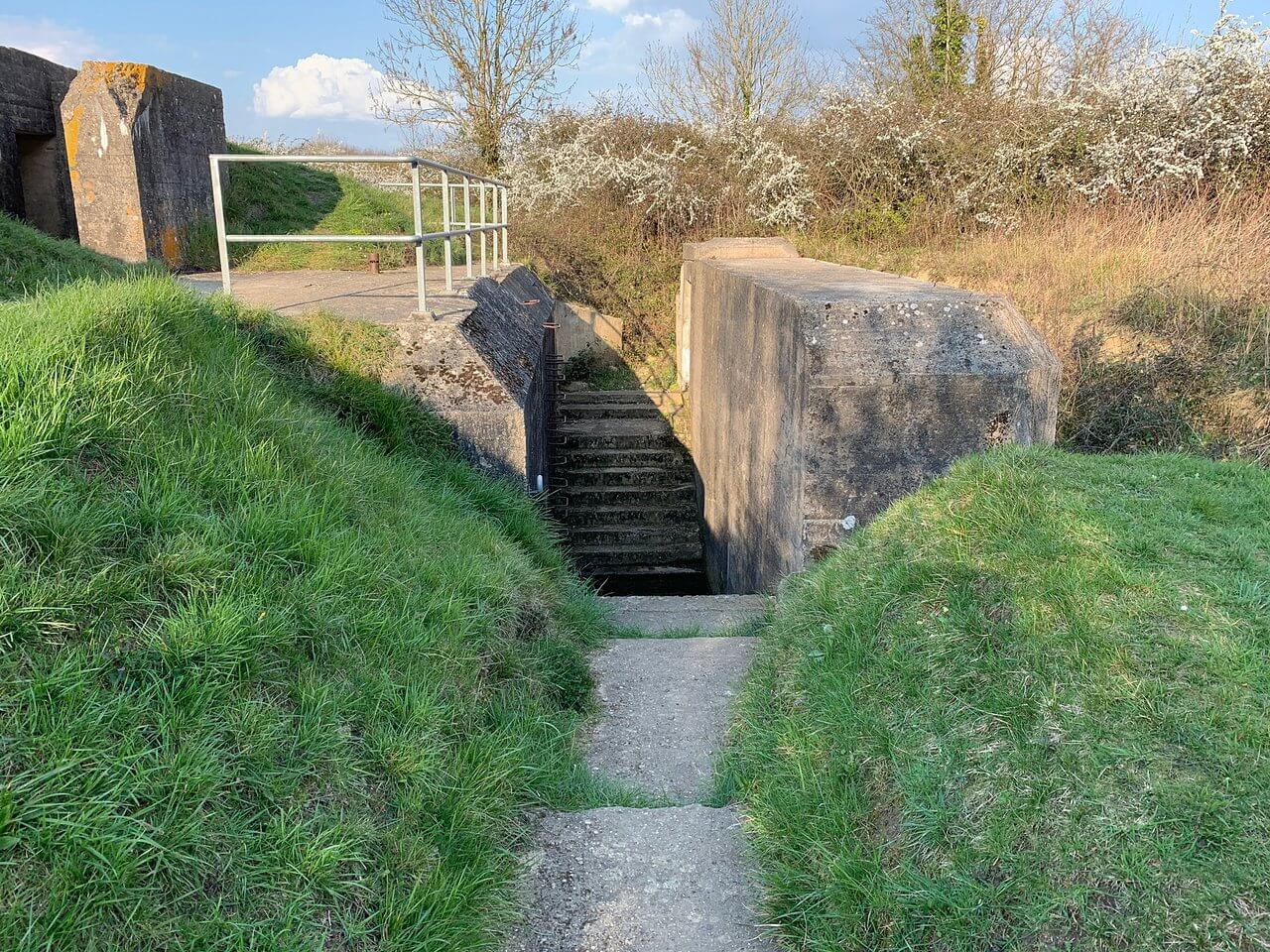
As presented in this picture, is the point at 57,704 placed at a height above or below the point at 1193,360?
below

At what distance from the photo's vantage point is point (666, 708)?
12.9 ft

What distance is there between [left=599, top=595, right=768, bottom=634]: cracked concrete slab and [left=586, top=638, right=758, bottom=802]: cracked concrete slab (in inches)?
22.8

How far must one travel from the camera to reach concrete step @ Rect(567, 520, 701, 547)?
11.0 meters

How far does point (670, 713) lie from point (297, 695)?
5.96ft

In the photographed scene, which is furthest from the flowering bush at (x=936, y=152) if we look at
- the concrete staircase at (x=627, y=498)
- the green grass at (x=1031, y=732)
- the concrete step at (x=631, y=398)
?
the green grass at (x=1031, y=732)

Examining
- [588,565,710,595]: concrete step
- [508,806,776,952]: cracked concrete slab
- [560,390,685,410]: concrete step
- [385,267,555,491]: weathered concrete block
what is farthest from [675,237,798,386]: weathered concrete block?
[508,806,776,952]: cracked concrete slab

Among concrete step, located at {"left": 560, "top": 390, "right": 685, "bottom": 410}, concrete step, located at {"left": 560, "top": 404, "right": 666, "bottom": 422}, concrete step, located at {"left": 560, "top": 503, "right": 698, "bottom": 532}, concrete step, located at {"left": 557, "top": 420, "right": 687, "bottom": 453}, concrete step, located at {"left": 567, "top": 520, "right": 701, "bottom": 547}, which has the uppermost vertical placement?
concrete step, located at {"left": 560, "top": 390, "right": 685, "bottom": 410}

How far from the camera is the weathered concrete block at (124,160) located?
9.99 m

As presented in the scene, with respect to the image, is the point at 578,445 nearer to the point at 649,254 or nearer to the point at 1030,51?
→ the point at 649,254

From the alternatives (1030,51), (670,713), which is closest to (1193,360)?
(670,713)

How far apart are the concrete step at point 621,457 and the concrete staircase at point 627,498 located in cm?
1

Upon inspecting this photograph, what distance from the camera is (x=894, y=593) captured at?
3371 millimetres

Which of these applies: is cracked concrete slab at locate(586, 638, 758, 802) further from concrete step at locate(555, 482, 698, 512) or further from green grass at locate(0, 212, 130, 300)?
concrete step at locate(555, 482, 698, 512)

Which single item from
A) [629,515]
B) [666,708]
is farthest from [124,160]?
[666,708]
